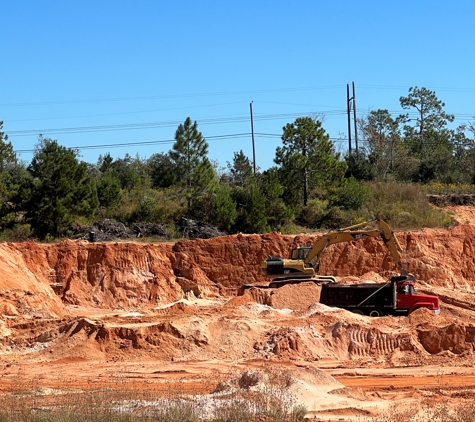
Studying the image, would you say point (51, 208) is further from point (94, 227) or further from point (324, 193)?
point (324, 193)

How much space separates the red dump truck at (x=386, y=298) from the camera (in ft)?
77.3

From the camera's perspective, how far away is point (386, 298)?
23781mm

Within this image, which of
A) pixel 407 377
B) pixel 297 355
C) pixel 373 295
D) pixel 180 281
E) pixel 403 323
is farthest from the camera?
pixel 180 281

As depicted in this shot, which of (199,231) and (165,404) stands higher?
(199,231)

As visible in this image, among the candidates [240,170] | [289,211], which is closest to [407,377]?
[289,211]

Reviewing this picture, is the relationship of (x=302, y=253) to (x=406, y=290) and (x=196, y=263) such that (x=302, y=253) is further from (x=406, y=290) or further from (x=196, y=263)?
(x=196, y=263)

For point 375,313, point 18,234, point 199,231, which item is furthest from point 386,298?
point 18,234

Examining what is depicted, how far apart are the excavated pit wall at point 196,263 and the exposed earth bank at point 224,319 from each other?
0.17 feet

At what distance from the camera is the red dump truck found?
77.3 feet

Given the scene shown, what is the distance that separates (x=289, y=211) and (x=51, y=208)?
12674 millimetres

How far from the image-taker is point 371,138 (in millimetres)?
65250

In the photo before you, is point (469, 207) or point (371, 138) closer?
point (469, 207)

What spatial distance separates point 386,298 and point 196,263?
1412cm

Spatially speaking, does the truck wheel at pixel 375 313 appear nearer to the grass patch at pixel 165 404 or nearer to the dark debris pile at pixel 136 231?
the grass patch at pixel 165 404
